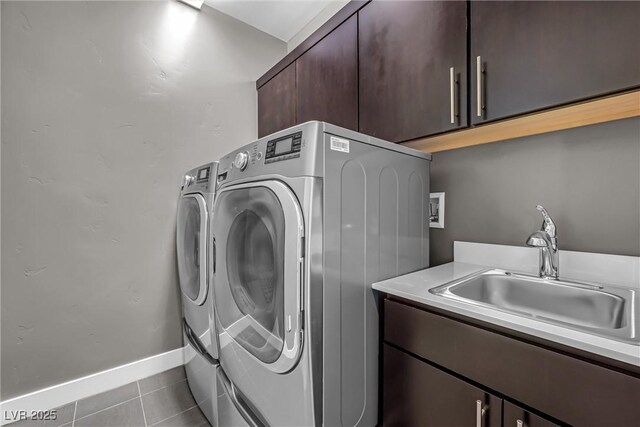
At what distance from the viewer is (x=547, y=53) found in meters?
0.88

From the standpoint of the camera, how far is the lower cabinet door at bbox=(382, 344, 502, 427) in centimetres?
77

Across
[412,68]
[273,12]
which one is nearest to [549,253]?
[412,68]

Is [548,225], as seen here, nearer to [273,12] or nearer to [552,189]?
[552,189]

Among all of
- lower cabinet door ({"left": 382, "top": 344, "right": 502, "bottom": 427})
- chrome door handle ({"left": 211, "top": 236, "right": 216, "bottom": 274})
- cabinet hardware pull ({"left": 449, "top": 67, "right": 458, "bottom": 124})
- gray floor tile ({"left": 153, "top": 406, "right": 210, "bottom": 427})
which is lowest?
gray floor tile ({"left": 153, "top": 406, "right": 210, "bottom": 427})

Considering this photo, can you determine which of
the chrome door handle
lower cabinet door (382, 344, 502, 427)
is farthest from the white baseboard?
lower cabinet door (382, 344, 502, 427)

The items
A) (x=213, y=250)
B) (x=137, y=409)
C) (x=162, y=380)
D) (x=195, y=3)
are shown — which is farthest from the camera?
(x=195, y=3)

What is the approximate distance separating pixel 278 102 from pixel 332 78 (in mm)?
707

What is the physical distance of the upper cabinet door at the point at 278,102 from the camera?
2049mm

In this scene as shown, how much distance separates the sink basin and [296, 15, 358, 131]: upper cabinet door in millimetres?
980

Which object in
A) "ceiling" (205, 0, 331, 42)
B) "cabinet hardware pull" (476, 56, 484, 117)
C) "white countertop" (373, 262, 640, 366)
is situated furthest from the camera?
"ceiling" (205, 0, 331, 42)

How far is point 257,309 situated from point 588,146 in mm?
1477

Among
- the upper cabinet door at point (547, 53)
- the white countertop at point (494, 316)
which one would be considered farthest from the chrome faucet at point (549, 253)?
the upper cabinet door at point (547, 53)

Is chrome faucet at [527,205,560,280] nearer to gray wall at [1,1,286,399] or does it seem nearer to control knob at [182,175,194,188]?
control knob at [182,175,194,188]

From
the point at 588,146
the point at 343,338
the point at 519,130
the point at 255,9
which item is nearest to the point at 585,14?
the point at 519,130
